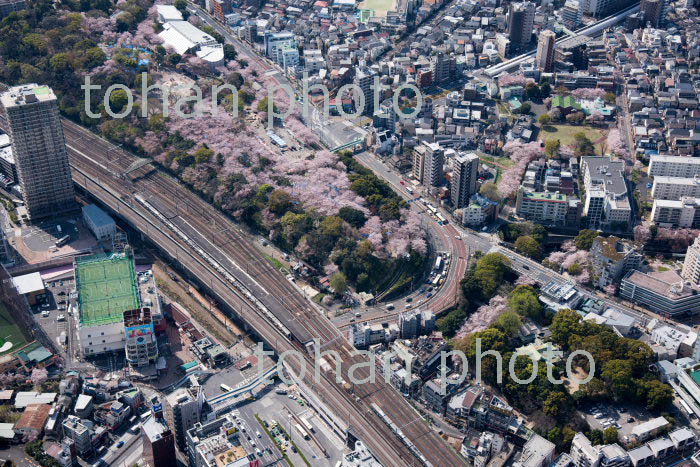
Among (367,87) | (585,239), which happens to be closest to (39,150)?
(367,87)

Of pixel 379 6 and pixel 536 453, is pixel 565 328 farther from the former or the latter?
pixel 379 6

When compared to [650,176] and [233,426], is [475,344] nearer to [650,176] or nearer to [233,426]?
[233,426]

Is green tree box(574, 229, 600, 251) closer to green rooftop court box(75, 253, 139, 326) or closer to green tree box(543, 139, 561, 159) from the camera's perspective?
green tree box(543, 139, 561, 159)

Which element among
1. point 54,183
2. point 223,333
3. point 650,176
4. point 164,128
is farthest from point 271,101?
point 650,176

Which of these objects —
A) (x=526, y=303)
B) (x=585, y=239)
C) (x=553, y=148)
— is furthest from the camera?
(x=553, y=148)

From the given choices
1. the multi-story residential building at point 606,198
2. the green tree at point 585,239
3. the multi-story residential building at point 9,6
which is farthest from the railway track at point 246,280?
the multi-story residential building at point 606,198
